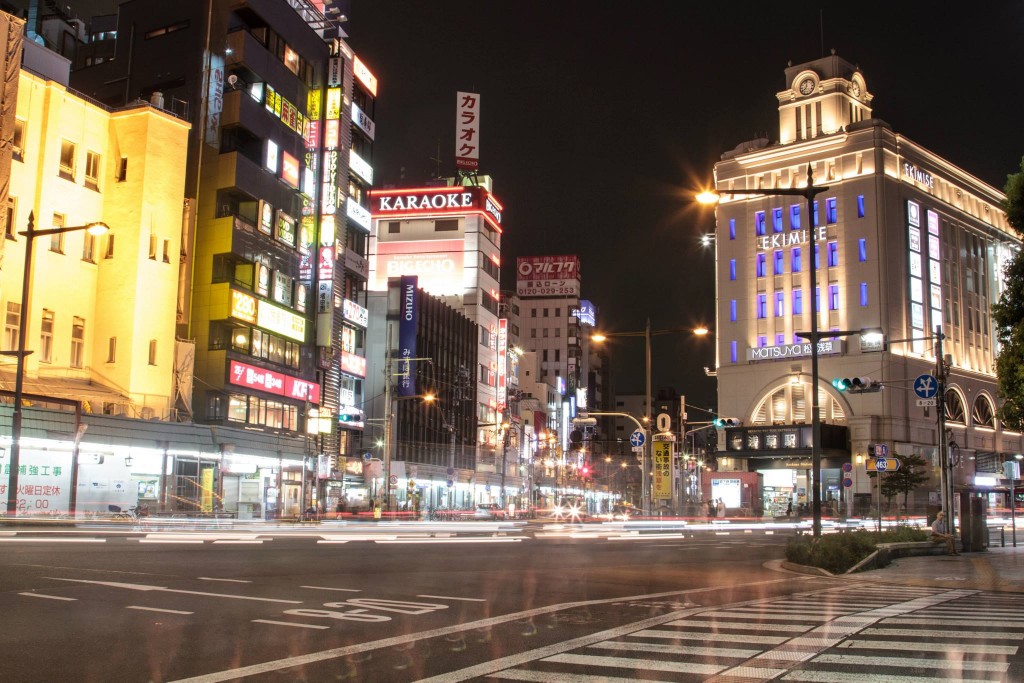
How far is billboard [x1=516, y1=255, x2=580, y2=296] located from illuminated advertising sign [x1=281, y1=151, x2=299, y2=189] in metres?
105

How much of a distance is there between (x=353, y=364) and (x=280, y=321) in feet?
56.0

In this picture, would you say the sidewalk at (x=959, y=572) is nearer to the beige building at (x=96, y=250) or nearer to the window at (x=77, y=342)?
the beige building at (x=96, y=250)

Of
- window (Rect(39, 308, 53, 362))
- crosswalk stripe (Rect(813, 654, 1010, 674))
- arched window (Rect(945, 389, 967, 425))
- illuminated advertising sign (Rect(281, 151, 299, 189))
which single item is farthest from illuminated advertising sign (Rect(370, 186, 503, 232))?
crosswalk stripe (Rect(813, 654, 1010, 674))

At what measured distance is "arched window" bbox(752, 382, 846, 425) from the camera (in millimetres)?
90750

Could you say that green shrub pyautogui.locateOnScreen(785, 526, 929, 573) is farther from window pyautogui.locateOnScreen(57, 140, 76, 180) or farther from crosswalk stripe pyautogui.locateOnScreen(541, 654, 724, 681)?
window pyautogui.locateOnScreen(57, 140, 76, 180)

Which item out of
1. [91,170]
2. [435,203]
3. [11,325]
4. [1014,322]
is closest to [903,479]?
[435,203]

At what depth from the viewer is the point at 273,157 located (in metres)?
52.5

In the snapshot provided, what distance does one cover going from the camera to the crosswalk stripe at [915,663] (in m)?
8.78

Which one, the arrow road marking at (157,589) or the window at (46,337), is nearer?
the arrow road marking at (157,589)

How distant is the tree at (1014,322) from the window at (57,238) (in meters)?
35.5

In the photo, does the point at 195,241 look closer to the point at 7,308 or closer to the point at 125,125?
the point at 125,125

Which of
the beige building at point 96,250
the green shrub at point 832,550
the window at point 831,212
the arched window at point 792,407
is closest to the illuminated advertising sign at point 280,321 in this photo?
the beige building at point 96,250

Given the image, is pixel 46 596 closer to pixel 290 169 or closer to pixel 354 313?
pixel 290 169

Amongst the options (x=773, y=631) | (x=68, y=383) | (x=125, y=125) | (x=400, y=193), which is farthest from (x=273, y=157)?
(x=400, y=193)
